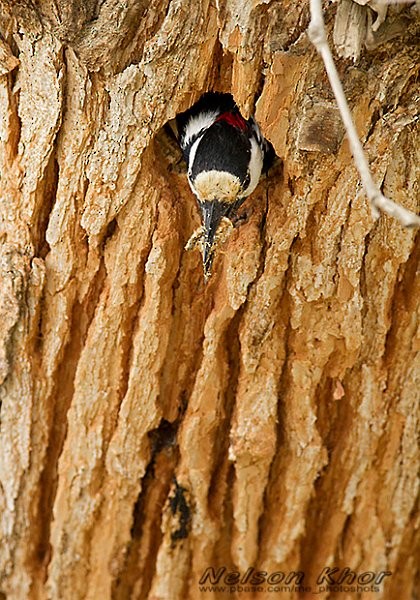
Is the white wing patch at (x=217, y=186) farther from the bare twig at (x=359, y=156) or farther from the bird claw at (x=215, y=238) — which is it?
the bare twig at (x=359, y=156)

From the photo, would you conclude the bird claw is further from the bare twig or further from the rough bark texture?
the bare twig

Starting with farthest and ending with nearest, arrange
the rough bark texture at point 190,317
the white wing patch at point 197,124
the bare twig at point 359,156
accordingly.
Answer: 1. the white wing patch at point 197,124
2. the rough bark texture at point 190,317
3. the bare twig at point 359,156

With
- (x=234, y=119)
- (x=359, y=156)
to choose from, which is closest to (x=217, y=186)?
(x=234, y=119)

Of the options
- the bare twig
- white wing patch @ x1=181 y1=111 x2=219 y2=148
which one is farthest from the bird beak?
the bare twig

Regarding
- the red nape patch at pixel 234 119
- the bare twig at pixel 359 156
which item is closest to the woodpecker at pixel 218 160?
the red nape patch at pixel 234 119

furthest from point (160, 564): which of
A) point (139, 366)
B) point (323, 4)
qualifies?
point (323, 4)

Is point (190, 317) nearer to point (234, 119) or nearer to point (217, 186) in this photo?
point (217, 186)
